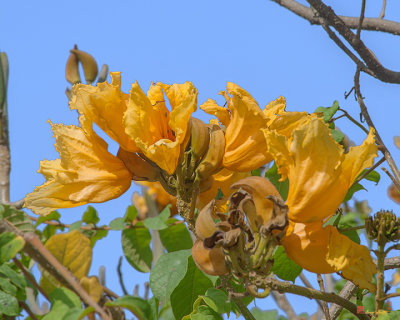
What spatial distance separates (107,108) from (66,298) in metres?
0.46

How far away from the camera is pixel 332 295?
3.95ft

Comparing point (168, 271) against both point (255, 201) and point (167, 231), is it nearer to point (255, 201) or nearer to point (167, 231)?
point (255, 201)

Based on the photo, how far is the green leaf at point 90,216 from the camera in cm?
251

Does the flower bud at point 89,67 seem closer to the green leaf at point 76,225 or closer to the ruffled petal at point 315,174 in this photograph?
the green leaf at point 76,225

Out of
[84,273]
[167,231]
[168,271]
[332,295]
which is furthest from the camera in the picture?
[167,231]

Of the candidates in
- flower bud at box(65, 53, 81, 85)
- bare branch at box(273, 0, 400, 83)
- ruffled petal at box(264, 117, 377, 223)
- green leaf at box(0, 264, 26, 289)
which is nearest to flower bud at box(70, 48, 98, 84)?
flower bud at box(65, 53, 81, 85)

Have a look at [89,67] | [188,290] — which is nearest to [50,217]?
[89,67]

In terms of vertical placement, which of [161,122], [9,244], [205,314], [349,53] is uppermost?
[349,53]

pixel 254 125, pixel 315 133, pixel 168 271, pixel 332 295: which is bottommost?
pixel 332 295

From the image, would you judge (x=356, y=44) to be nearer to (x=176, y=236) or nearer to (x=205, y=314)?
(x=176, y=236)

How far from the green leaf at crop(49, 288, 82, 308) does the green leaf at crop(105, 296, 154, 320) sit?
0.49 ft

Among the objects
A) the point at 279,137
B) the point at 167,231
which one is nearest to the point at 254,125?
the point at 279,137

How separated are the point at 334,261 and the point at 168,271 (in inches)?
19.8

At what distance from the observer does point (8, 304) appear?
166 centimetres
